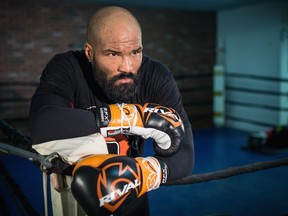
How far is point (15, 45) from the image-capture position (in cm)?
475

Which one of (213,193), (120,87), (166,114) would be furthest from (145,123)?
(213,193)

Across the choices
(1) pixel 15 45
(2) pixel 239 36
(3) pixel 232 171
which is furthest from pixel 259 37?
(3) pixel 232 171

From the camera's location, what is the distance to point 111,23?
3.67 ft

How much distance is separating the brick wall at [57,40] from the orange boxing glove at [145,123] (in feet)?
12.7

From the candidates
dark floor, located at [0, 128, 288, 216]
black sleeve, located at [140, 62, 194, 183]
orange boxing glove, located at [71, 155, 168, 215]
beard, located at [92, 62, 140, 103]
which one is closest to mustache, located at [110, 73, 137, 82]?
beard, located at [92, 62, 140, 103]

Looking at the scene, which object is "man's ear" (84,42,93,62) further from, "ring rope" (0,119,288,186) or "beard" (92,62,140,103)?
"ring rope" (0,119,288,186)

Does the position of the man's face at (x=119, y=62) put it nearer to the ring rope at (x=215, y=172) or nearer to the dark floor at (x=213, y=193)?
the ring rope at (x=215, y=172)

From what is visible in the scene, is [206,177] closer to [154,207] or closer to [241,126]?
[154,207]

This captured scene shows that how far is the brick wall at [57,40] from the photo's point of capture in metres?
4.71

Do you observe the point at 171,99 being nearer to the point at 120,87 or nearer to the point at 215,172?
the point at 120,87

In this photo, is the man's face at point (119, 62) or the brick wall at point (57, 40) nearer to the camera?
the man's face at point (119, 62)

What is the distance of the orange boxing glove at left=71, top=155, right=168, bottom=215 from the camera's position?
2.56ft

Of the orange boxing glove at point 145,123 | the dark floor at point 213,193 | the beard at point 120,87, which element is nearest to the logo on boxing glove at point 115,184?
the orange boxing glove at point 145,123

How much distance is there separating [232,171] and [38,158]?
0.76 meters
